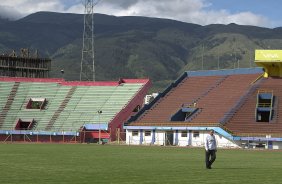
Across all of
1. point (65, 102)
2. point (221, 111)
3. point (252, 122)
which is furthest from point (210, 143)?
point (65, 102)

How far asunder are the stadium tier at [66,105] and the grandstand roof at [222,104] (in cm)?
560

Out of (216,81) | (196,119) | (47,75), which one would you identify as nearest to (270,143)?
(196,119)

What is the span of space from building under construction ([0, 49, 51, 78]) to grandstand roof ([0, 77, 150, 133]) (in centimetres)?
1386

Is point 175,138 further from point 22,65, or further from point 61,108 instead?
point 22,65

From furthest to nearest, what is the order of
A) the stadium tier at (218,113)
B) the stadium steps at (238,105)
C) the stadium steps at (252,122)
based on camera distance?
the stadium steps at (238,105)
the stadium tier at (218,113)
the stadium steps at (252,122)

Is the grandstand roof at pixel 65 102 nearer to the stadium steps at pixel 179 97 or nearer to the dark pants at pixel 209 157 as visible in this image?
the stadium steps at pixel 179 97

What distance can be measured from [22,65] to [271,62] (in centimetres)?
5650

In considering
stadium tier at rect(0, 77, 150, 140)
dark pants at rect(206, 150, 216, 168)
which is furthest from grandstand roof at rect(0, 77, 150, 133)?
dark pants at rect(206, 150, 216, 168)

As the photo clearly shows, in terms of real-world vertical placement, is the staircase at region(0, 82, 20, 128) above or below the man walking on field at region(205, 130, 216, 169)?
above

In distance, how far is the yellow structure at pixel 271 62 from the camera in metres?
97.0

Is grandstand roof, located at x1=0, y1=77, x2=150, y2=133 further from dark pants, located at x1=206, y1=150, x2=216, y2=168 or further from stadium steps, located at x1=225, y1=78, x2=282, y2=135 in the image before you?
dark pants, located at x1=206, y1=150, x2=216, y2=168

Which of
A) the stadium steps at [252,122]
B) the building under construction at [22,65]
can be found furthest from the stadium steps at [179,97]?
the building under construction at [22,65]

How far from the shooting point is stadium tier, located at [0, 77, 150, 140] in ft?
343

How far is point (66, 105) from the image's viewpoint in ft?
363
